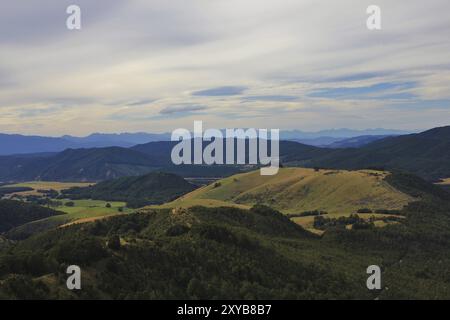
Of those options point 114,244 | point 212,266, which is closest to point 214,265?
point 212,266

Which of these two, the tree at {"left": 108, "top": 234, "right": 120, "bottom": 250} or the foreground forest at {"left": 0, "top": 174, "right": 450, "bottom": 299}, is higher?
the tree at {"left": 108, "top": 234, "right": 120, "bottom": 250}

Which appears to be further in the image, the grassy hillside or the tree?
the tree

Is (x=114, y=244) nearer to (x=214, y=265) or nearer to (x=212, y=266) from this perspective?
(x=212, y=266)

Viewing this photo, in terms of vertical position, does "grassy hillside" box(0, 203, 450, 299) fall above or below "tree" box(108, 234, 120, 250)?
below

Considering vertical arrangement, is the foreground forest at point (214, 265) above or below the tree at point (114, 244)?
below

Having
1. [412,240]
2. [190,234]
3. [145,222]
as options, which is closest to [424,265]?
[412,240]

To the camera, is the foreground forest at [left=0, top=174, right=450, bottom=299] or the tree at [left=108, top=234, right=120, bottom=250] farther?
the tree at [left=108, top=234, right=120, bottom=250]

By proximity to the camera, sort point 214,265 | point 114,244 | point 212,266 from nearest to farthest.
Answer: point 114,244 → point 212,266 → point 214,265

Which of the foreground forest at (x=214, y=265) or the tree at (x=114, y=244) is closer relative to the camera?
the foreground forest at (x=214, y=265)
